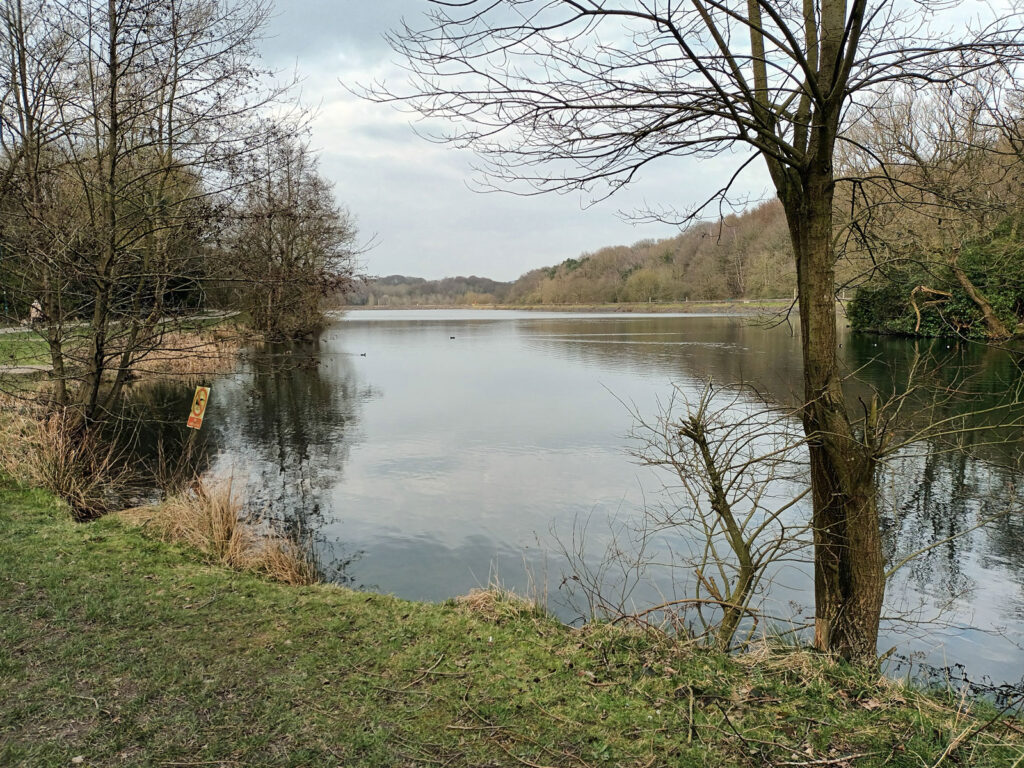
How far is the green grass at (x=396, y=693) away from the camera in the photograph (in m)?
2.79

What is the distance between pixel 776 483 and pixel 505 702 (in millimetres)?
6595

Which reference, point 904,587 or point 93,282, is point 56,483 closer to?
point 93,282

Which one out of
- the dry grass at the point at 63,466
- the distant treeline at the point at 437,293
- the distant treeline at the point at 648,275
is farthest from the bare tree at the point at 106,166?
the distant treeline at the point at 437,293

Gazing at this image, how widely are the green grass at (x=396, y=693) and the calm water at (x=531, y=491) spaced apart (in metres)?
1.64

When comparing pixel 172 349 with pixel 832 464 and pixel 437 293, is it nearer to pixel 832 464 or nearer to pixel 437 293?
pixel 832 464

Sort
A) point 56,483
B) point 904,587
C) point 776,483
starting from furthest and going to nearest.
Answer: point 776,483 → point 56,483 → point 904,587

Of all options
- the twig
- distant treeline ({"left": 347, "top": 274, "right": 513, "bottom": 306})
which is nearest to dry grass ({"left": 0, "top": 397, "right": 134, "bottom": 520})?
the twig

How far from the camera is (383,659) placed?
3.77m

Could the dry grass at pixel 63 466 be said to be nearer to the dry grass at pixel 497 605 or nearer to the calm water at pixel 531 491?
the calm water at pixel 531 491

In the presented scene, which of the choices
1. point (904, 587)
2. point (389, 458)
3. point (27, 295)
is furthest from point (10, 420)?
point (904, 587)

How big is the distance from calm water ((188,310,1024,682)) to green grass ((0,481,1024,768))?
1644 mm

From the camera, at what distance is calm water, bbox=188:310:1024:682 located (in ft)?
19.8

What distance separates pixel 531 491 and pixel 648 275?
258ft

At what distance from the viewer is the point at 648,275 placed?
84.4 metres
